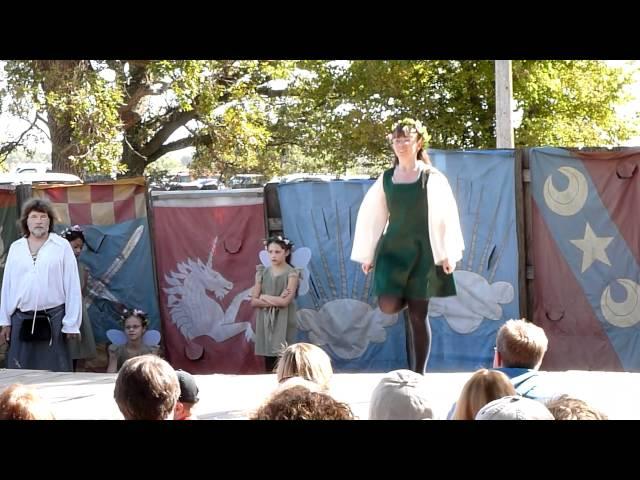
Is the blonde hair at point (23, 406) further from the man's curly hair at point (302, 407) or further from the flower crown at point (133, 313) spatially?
the flower crown at point (133, 313)

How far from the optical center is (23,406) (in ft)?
8.21

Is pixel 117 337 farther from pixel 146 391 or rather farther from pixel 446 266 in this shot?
pixel 146 391

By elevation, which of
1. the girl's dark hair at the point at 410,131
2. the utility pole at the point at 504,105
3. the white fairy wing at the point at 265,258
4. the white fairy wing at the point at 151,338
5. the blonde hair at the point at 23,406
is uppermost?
the utility pole at the point at 504,105

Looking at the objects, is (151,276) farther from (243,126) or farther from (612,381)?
(243,126)

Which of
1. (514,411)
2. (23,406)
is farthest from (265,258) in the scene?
(514,411)

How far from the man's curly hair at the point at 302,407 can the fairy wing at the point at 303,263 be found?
515cm

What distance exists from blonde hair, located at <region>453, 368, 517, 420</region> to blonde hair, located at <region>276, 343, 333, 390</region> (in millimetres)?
650

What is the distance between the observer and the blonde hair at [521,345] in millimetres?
3488

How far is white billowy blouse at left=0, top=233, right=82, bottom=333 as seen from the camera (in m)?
6.57

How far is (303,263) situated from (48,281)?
189 centimetres

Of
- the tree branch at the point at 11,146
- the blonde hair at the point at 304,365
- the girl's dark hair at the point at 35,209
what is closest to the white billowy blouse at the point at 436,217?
the blonde hair at the point at 304,365
